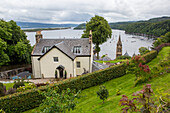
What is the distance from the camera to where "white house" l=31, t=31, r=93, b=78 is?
26203mm

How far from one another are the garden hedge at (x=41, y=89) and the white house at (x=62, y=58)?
23.0 feet

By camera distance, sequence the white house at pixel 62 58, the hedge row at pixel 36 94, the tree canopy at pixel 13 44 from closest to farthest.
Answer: the hedge row at pixel 36 94
the white house at pixel 62 58
the tree canopy at pixel 13 44

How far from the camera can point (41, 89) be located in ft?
51.6

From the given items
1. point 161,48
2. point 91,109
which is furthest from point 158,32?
point 91,109

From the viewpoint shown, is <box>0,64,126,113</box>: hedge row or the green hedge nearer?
<box>0,64,126,113</box>: hedge row

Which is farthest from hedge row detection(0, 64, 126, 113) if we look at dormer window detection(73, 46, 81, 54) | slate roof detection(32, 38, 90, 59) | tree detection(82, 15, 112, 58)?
tree detection(82, 15, 112, 58)

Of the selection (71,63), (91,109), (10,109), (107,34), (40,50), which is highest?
(107,34)

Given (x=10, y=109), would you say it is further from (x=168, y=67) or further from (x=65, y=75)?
(x=168, y=67)

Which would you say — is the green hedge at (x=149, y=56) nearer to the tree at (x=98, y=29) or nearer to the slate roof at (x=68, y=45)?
the slate roof at (x=68, y=45)

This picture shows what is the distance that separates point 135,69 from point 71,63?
14.1 m

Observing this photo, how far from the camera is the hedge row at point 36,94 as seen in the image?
14.4m

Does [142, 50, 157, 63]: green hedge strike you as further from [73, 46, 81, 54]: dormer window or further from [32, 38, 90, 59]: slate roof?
[73, 46, 81, 54]: dormer window

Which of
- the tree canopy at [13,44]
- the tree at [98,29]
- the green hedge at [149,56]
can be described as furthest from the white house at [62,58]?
the tree at [98,29]

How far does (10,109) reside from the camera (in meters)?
14.6
